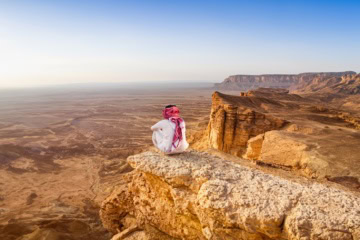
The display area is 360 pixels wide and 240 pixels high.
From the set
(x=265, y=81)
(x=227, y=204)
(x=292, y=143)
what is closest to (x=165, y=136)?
(x=227, y=204)

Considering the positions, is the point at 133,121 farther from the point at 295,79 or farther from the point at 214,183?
the point at 295,79

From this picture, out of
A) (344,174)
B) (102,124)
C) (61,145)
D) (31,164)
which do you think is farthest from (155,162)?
(102,124)

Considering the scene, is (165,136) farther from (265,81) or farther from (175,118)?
(265,81)

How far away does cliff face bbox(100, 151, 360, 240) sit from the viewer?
4105 mm

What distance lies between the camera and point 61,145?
34125 millimetres

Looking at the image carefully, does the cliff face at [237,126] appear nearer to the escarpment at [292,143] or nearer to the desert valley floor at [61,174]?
the escarpment at [292,143]

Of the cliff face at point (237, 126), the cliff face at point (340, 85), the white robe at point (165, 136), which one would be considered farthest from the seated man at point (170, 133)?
the cliff face at point (340, 85)

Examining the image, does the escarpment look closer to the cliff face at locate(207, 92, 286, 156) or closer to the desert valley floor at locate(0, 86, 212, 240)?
the cliff face at locate(207, 92, 286, 156)

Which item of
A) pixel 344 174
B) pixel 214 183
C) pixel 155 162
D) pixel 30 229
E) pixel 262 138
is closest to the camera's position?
pixel 214 183

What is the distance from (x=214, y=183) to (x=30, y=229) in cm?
1269

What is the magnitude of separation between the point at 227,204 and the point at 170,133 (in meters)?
2.54

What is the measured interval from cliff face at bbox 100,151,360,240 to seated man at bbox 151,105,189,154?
0.87 ft

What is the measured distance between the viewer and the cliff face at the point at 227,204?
13.5 ft

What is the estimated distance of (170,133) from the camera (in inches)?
251
